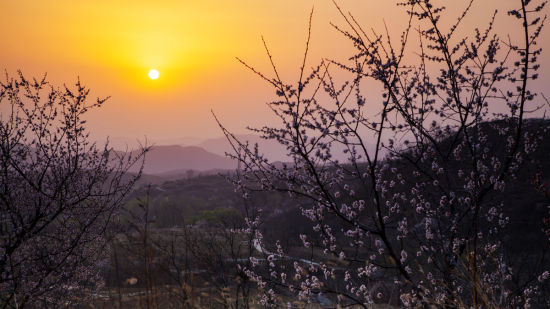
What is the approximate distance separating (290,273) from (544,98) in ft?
61.8

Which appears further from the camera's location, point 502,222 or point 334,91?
point 502,222

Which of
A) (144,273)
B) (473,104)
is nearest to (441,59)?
(473,104)

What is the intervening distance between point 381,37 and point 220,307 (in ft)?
32.5

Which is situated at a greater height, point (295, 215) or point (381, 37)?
point (381, 37)

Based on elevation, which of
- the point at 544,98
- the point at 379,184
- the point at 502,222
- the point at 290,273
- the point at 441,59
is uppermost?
the point at 441,59

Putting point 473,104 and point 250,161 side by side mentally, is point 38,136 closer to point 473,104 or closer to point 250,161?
point 250,161

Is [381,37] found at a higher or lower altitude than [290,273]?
higher

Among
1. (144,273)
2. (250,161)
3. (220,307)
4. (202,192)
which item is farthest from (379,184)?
(202,192)

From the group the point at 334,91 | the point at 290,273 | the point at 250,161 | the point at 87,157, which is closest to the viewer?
the point at 334,91

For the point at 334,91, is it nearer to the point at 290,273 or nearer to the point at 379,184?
the point at 379,184

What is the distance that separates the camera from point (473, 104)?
235 inches

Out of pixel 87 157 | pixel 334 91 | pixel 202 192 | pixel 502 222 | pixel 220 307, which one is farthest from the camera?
pixel 202 192

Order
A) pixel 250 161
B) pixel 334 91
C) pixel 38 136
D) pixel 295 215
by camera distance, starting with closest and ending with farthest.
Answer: pixel 334 91 < pixel 250 161 < pixel 38 136 < pixel 295 215

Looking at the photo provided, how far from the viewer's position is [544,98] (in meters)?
5.46
